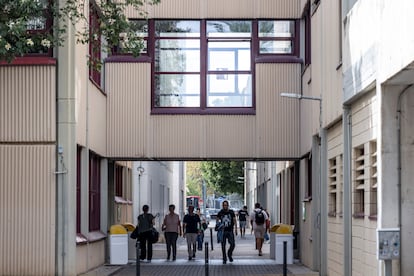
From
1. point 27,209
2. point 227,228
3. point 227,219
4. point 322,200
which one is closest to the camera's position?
point 27,209

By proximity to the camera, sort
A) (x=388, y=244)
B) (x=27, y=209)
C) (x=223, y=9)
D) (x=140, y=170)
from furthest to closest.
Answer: (x=140, y=170)
(x=223, y=9)
(x=27, y=209)
(x=388, y=244)

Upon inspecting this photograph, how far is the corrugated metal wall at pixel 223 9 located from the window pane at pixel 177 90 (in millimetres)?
1800

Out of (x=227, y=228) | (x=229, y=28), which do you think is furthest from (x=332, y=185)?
(x=229, y=28)

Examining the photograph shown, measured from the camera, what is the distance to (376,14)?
12609 mm

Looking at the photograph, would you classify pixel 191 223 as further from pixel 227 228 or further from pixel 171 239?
pixel 227 228

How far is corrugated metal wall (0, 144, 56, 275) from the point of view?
17.7m

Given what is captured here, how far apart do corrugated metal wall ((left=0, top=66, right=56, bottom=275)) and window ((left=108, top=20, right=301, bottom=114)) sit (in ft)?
20.9

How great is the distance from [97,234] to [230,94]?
5.66 metres

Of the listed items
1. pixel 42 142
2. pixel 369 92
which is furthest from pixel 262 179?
pixel 369 92

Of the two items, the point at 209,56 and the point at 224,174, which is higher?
the point at 209,56

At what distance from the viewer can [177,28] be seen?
79.6 feet

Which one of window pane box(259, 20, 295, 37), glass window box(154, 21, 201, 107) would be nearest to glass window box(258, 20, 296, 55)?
window pane box(259, 20, 295, 37)

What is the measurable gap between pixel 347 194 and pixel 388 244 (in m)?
5.04

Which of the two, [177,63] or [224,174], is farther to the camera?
[224,174]
